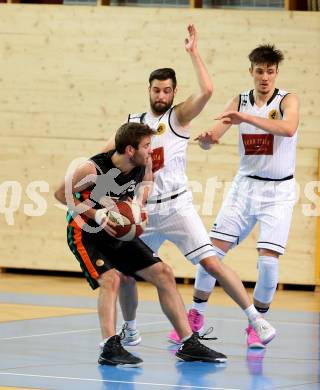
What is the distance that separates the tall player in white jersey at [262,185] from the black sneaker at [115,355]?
4.78 ft

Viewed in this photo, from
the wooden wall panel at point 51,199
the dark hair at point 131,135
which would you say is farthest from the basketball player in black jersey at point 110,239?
the wooden wall panel at point 51,199

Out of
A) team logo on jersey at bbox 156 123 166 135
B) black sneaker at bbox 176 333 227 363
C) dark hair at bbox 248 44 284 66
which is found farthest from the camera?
Answer: dark hair at bbox 248 44 284 66

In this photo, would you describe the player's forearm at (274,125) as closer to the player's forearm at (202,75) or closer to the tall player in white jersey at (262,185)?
the tall player in white jersey at (262,185)

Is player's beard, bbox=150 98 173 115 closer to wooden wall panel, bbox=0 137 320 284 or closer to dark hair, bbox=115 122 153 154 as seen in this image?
dark hair, bbox=115 122 153 154

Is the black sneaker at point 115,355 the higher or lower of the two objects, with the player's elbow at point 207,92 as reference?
lower

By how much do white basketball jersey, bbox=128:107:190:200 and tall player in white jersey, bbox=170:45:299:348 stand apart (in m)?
0.25

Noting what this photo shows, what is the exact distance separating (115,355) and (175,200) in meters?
1.59

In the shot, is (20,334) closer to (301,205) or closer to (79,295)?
(79,295)

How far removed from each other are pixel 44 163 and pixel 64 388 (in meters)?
7.97

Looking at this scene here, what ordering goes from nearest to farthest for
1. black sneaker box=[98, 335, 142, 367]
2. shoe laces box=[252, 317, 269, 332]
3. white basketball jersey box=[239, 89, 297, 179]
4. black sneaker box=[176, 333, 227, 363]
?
black sneaker box=[98, 335, 142, 367], black sneaker box=[176, 333, 227, 363], shoe laces box=[252, 317, 269, 332], white basketball jersey box=[239, 89, 297, 179]

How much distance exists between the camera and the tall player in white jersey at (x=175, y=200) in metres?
8.09

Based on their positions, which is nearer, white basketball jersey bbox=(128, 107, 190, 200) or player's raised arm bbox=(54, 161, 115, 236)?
player's raised arm bbox=(54, 161, 115, 236)

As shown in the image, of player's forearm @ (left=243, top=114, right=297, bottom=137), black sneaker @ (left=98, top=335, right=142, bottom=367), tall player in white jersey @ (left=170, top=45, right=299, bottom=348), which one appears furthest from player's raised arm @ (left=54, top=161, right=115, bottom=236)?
tall player in white jersey @ (left=170, top=45, right=299, bottom=348)

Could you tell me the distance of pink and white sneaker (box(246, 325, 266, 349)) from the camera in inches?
327
